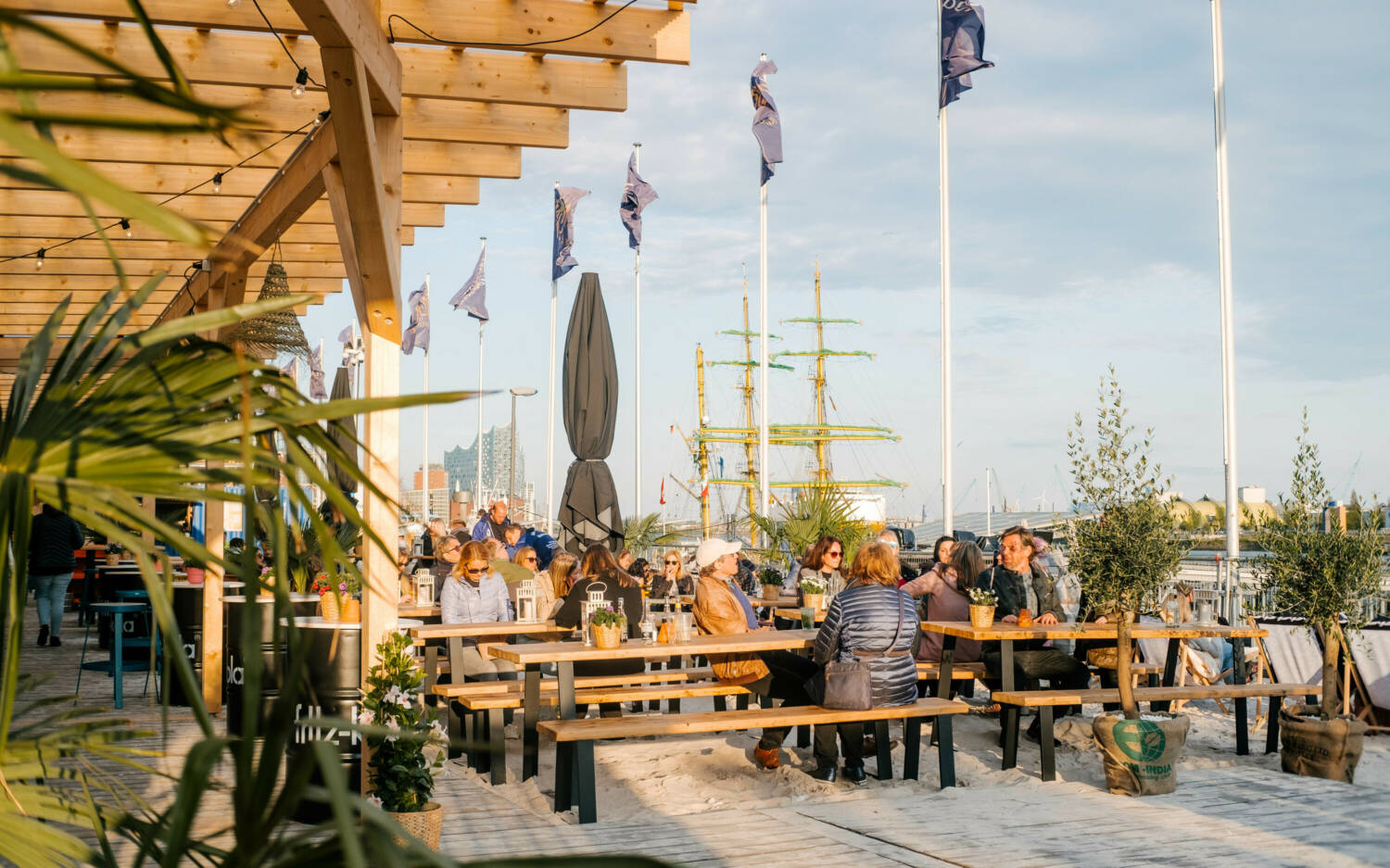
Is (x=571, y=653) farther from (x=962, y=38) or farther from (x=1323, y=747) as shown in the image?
(x=962, y=38)

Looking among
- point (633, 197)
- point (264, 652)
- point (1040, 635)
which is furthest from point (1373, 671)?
point (633, 197)

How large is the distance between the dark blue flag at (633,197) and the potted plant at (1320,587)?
20.0m

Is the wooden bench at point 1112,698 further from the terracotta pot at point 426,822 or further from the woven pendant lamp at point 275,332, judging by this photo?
the woven pendant lamp at point 275,332

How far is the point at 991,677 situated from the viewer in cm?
788

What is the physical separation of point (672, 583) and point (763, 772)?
4.61 meters

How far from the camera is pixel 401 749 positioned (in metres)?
4.74

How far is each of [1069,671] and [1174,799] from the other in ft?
5.53

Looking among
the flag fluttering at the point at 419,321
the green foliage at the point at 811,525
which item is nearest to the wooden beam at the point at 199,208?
the green foliage at the point at 811,525

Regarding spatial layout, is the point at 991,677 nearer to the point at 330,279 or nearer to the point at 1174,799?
the point at 1174,799

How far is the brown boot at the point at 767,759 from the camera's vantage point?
695cm

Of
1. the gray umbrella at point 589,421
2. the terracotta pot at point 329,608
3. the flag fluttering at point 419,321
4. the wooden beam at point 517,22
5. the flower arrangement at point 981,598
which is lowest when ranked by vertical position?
the flower arrangement at point 981,598

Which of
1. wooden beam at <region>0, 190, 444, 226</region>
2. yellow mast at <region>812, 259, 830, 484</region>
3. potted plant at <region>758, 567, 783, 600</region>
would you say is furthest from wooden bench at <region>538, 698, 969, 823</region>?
yellow mast at <region>812, 259, 830, 484</region>

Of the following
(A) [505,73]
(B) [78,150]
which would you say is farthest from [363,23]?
(B) [78,150]

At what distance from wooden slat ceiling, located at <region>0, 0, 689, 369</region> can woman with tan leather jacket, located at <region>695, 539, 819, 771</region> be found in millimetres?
2659
